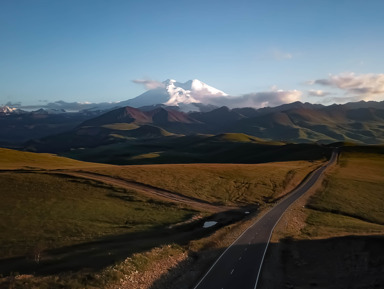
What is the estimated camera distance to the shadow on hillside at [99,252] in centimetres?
3556

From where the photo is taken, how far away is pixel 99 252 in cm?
4047

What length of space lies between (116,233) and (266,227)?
82.3 feet

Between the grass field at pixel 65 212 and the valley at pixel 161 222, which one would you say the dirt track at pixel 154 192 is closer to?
the valley at pixel 161 222

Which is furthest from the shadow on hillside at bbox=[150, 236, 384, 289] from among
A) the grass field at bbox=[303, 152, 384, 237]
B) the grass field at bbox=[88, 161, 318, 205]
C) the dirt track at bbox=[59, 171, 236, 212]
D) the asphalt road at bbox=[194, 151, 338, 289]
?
the grass field at bbox=[88, 161, 318, 205]

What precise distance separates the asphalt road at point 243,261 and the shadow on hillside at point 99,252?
669 cm

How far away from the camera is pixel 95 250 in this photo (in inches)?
1625

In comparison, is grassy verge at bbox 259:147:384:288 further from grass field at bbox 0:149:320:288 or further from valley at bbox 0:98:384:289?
grass field at bbox 0:149:320:288

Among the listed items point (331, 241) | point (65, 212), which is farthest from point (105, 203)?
point (331, 241)

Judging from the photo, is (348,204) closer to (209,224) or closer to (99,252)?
(209,224)

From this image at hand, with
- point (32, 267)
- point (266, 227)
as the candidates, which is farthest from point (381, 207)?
point (32, 267)

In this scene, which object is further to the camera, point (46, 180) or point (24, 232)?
point (46, 180)

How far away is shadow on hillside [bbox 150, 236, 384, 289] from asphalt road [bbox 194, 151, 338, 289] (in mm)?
668

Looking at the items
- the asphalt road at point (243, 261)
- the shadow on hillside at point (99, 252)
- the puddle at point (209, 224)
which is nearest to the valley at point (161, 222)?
the shadow on hillside at point (99, 252)

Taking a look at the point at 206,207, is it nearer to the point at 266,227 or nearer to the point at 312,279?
the point at 266,227
